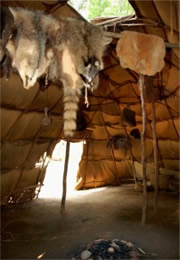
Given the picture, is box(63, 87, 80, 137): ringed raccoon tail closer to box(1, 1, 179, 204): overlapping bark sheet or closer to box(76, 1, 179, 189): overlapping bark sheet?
box(1, 1, 179, 204): overlapping bark sheet

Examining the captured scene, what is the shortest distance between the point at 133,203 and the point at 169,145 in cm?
Result: 172

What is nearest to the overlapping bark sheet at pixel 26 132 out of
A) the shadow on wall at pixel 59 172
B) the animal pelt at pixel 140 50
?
the animal pelt at pixel 140 50

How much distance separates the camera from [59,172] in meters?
10.9

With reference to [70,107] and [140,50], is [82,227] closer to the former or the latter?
[70,107]

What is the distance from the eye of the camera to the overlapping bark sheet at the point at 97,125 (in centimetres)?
376

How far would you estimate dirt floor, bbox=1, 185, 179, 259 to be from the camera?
3.35 m

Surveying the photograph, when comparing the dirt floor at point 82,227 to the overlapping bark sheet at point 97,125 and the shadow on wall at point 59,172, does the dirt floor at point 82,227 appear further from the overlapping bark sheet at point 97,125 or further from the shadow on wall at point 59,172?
the shadow on wall at point 59,172

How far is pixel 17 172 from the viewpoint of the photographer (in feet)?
17.7

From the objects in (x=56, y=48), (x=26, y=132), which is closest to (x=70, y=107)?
(x=56, y=48)

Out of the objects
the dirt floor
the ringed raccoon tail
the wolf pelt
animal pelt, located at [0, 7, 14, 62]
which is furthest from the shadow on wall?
animal pelt, located at [0, 7, 14, 62]

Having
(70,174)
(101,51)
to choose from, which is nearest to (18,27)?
(101,51)

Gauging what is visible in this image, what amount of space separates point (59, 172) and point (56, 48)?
894 cm

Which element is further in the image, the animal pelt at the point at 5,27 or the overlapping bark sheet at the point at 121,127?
the overlapping bark sheet at the point at 121,127

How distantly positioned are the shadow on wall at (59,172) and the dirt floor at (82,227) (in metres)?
1.22
